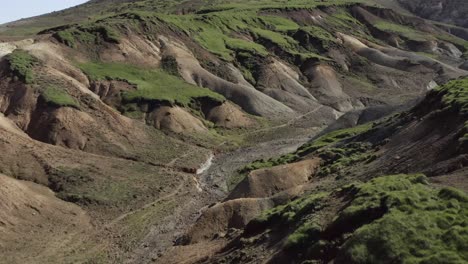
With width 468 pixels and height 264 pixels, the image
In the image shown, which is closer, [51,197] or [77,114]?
[51,197]

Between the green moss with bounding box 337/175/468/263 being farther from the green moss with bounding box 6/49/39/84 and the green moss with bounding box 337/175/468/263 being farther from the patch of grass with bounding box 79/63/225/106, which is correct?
the patch of grass with bounding box 79/63/225/106

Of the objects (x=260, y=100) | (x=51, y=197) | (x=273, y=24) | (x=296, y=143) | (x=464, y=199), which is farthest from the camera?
(x=273, y=24)

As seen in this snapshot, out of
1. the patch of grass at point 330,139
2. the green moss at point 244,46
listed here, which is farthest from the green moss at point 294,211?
the green moss at point 244,46

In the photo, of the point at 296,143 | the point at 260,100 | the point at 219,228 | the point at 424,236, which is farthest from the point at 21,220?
the point at 260,100

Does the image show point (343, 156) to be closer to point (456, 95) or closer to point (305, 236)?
point (456, 95)

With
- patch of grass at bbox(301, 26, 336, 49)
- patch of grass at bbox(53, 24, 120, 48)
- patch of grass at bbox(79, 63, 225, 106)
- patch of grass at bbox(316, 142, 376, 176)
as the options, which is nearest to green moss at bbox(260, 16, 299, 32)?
patch of grass at bbox(301, 26, 336, 49)

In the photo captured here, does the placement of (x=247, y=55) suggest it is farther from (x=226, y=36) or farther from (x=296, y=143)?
(x=296, y=143)
